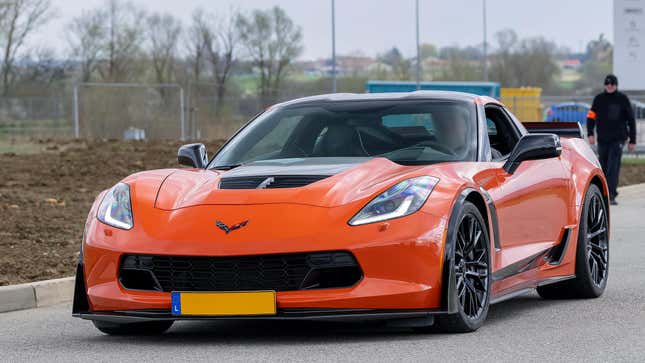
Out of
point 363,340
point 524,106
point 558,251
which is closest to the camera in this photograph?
point 363,340

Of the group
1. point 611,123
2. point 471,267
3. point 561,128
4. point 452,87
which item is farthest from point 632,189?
point 452,87

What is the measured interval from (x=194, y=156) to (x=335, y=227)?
1823mm

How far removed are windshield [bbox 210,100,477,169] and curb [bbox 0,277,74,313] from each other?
1.96 m

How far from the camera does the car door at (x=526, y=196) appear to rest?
26.2 feet

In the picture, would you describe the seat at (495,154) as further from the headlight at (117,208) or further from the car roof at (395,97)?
the headlight at (117,208)

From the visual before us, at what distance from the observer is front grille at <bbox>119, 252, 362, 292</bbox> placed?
6.77 meters

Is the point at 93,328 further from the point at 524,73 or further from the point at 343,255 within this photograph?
the point at 524,73

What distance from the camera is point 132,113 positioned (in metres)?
43.4

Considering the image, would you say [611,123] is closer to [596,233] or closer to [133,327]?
[596,233]

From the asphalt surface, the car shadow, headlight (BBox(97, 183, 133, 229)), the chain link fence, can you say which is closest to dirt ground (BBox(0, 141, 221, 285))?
the asphalt surface

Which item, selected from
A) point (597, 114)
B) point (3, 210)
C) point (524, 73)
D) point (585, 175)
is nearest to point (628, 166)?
point (597, 114)

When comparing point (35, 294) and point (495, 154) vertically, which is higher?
point (495, 154)

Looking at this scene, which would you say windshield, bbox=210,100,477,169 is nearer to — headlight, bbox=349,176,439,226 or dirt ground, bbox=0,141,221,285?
headlight, bbox=349,176,439,226

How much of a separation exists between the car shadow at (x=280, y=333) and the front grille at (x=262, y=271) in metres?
0.37
